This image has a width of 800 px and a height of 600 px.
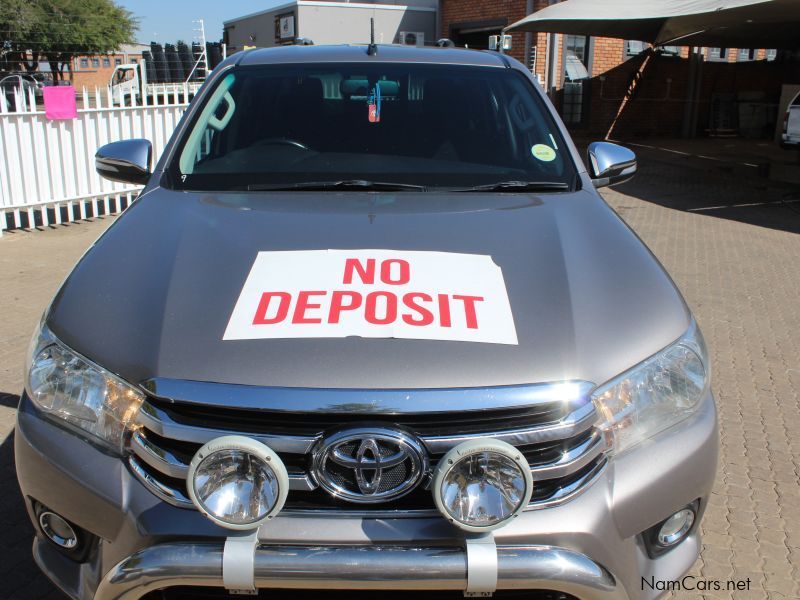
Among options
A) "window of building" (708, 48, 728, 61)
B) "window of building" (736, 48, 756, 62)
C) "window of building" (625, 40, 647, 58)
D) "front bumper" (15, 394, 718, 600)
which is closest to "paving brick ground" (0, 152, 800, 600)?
"front bumper" (15, 394, 718, 600)

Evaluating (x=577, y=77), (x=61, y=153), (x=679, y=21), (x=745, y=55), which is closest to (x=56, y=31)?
(x=577, y=77)

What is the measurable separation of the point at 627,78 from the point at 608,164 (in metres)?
18.1

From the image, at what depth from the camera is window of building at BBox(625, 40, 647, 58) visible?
1988 centimetres

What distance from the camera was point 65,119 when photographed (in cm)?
823

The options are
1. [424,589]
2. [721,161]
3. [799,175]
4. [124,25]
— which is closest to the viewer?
[424,589]

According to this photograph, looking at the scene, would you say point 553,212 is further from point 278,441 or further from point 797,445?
point 797,445

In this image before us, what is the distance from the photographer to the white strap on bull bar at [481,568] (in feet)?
5.48

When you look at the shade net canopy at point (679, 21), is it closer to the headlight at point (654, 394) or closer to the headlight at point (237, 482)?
the headlight at point (654, 394)

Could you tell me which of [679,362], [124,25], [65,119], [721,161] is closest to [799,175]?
[721,161]

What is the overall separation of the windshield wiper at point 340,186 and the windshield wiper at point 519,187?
0.22 metres

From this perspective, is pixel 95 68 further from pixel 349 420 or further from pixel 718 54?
pixel 349 420

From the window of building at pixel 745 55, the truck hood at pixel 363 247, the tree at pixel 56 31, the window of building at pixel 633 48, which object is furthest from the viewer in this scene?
the tree at pixel 56 31

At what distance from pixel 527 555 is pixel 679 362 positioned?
725 mm

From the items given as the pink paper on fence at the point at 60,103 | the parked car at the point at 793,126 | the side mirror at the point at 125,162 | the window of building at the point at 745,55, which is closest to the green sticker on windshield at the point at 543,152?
the side mirror at the point at 125,162
